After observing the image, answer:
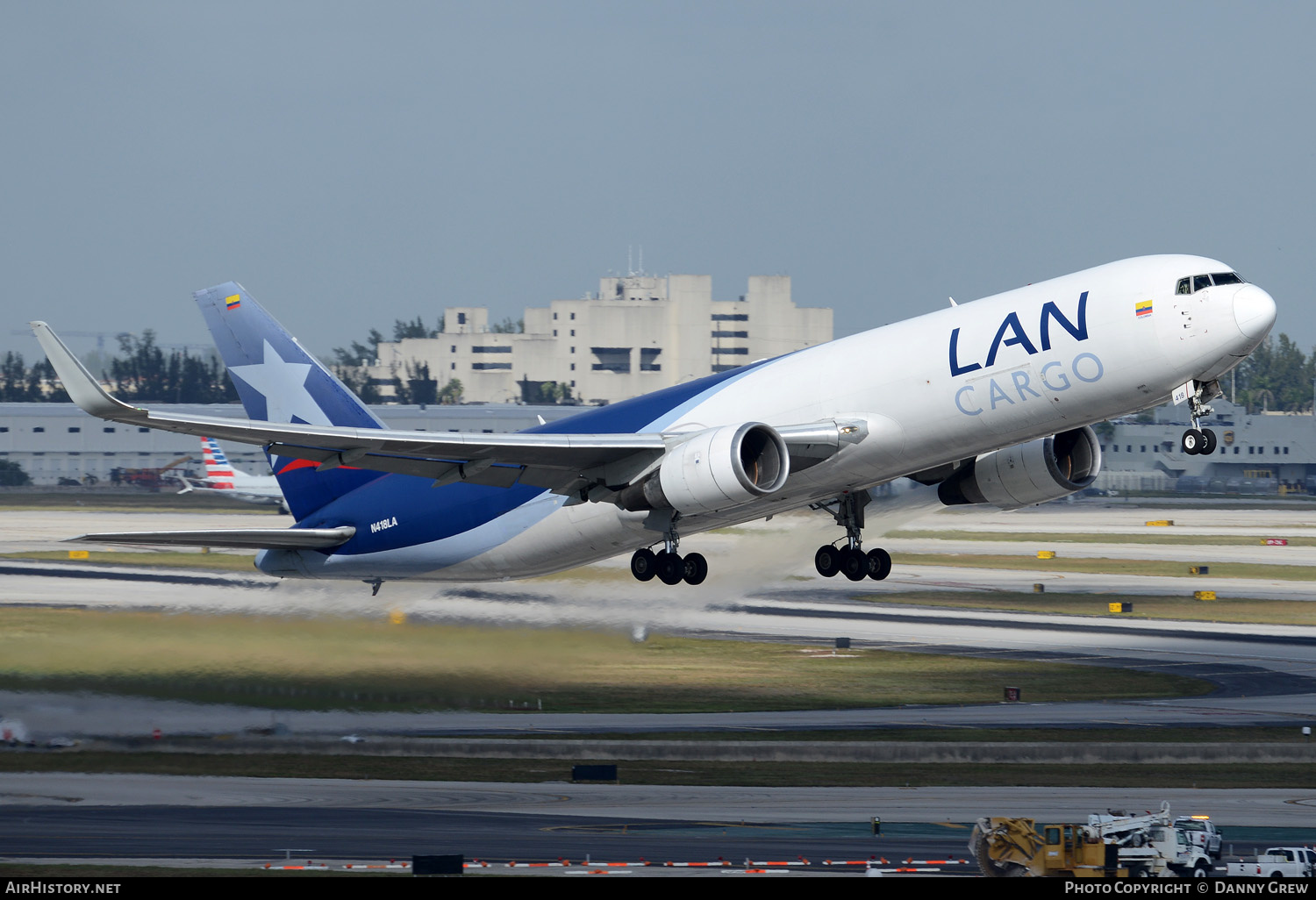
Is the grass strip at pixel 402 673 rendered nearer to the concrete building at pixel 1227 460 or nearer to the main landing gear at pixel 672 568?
the main landing gear at pixel 672 568

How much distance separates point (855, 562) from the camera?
35.7 meters

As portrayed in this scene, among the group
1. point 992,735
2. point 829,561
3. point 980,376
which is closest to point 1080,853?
point 829,561

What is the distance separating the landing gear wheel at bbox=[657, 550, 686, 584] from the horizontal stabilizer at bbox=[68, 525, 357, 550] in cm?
951

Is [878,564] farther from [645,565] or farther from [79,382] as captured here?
[79,382]

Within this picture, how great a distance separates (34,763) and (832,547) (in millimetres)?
21465

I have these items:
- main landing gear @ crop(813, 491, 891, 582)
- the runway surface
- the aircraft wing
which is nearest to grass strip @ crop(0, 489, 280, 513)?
the runway surface

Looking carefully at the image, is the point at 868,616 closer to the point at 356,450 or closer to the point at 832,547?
the point at 832,547

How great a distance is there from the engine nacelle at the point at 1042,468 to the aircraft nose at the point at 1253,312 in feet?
22.6

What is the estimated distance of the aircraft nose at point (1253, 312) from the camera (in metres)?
26.9

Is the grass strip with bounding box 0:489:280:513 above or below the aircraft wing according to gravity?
above

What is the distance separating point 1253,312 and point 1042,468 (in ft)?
25.4

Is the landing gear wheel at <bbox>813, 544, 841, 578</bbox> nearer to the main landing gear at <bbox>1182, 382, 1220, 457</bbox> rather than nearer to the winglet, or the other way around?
the main landing gear at <bbox>1182, 382, 1220, 457</bbox>

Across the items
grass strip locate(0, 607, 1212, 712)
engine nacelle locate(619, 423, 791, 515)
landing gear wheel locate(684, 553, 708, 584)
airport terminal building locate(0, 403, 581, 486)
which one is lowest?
grass strip locate(0, 607, 1212, 712)

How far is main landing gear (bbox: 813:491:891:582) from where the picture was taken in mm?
35281
